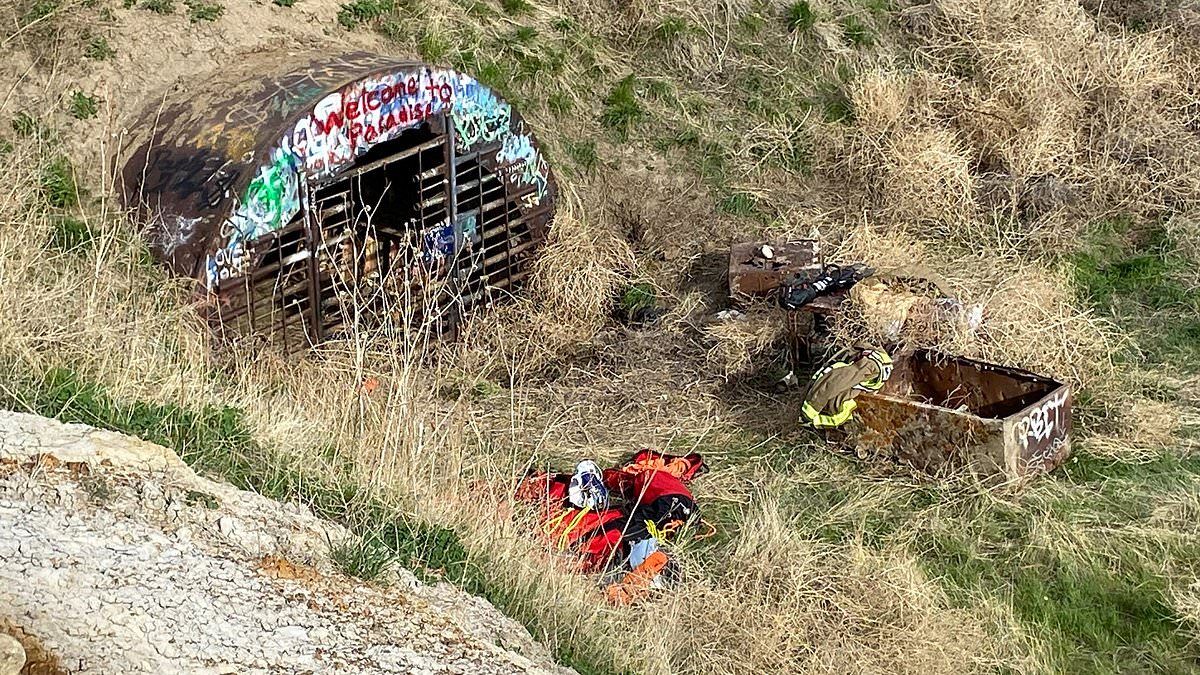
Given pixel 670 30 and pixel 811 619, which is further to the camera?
pixel 670 30

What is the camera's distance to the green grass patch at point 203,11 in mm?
8930

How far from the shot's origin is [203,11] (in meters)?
8.97

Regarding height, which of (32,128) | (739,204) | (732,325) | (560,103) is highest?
(32,128)

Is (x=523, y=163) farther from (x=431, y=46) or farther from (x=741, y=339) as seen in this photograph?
(x=741, y=339)

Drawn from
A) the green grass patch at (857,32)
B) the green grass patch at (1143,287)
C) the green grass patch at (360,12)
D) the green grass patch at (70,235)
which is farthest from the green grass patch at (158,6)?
the green grass patch at (1143,287)

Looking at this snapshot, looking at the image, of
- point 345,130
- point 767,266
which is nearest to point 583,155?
point 767,266

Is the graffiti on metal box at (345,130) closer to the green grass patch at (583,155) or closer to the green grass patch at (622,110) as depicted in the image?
the green grass patch at (583,155)

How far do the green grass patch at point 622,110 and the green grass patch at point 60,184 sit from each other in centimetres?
453

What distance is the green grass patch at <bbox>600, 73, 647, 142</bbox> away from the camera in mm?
11172

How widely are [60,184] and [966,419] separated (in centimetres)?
533

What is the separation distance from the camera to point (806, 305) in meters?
8.90

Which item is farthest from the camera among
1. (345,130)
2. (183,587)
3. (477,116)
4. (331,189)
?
(477,116)

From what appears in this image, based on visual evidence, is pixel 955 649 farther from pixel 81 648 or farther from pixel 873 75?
pixel 873 75

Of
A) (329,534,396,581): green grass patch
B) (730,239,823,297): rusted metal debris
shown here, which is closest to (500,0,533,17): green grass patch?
(730,239,823,297): rusted metal debris
